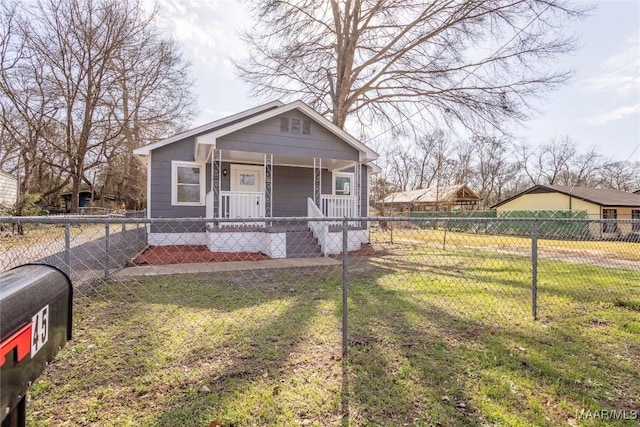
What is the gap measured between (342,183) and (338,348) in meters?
10.3

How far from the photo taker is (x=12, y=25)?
15.2 m

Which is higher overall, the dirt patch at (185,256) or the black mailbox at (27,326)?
the black mailbox at (27,326)

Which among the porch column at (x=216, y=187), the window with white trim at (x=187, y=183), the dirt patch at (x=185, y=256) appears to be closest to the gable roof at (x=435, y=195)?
the window with white trim at (x=187, y=183)

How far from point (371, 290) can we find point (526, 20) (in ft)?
43.1

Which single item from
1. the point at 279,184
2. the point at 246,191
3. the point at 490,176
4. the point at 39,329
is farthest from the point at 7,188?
the point at 490,176

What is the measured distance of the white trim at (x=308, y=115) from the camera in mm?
8781

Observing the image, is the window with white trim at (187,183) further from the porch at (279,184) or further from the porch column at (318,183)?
the porch column at (318,183)

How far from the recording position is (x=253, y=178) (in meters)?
11.4

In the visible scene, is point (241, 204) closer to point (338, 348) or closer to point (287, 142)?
point (287, 142)

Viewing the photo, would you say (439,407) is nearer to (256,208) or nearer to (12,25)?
(256,208)

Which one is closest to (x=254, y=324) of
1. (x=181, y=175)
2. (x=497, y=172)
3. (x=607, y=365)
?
(x=607, y=365)

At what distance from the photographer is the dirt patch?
7.75 metres

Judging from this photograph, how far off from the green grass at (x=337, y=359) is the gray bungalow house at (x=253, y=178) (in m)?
3.86

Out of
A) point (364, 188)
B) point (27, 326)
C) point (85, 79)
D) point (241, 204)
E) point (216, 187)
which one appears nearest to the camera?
point (27, 326)
